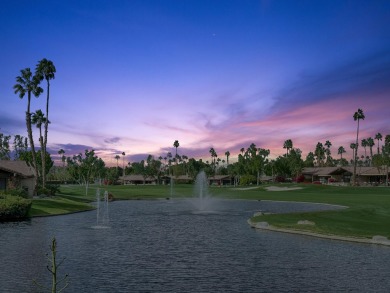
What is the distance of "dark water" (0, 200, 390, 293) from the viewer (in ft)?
58.2

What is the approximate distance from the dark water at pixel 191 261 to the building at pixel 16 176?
2862 centimetres

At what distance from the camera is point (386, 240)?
27344 mm

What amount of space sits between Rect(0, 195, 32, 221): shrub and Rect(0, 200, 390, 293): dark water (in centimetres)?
526

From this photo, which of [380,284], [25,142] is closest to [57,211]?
[380,284]

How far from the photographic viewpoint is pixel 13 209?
40.6 meters

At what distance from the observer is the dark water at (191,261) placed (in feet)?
58.2

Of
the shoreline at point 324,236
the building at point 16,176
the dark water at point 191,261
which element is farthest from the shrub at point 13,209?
the shoreline at point 324,236

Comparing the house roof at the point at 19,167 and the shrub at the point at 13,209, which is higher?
the house roof at the point at 19,167

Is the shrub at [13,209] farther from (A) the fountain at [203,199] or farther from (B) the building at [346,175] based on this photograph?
(B) the building at [346,175]

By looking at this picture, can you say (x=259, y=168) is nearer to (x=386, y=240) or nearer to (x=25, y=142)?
(x=25, y=142)

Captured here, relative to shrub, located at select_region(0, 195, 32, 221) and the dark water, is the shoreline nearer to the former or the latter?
the dark water

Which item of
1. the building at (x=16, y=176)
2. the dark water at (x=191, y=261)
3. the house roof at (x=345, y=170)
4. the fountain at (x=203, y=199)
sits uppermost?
the house roof at (x=345, y=170)

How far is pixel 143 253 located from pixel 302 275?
9790mm

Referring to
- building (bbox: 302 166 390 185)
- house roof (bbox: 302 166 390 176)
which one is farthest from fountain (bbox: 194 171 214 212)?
building (bbox: 302 166 390 185)
